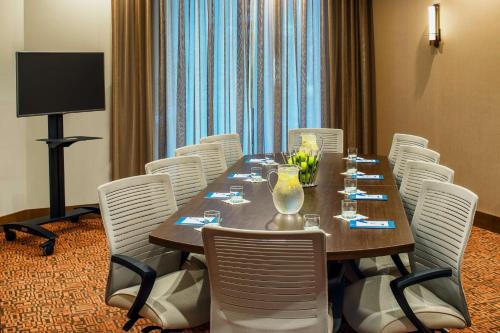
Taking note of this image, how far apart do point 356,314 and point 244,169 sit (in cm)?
219

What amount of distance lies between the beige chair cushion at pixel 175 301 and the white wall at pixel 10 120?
376 centimetres

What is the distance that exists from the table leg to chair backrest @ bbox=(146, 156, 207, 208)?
1.23 m

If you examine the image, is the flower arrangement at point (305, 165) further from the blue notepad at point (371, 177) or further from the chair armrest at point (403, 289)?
the chair armrest at point (403, 289)

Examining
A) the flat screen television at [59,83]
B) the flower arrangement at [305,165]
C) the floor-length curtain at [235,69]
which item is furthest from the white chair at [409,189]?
the floor-length curtain at [235,69]

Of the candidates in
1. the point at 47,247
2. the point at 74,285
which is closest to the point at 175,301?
the point at 74,285

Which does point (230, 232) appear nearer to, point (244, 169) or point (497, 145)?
point (244, 169)

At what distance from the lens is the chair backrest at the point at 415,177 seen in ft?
12.1

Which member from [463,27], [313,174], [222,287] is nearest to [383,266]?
[313,174]

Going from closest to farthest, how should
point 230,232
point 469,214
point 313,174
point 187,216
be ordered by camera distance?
1. point 230,232
2. point 469,214
3. point 187,216
4. point 313,174

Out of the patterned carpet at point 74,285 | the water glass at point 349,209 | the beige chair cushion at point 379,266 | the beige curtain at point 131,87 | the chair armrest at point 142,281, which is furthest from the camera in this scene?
the beige curtain at point 131,87

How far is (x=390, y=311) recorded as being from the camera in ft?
8.98

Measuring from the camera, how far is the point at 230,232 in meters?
2.24

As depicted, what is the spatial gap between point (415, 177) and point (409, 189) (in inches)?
4.9

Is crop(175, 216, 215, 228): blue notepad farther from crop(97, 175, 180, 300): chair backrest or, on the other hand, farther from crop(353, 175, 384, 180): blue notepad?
crop(353, 175, 384, 180): blue notepad
